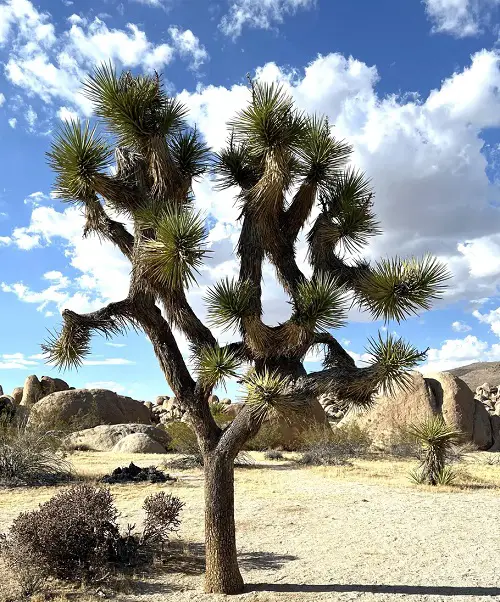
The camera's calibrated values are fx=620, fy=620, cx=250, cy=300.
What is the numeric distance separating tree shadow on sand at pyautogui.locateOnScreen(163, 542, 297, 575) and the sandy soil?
13 millimetres

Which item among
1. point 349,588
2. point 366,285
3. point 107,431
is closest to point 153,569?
point 349,588

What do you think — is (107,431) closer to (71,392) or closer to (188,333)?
(71,392)

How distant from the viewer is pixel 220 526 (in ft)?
22.0

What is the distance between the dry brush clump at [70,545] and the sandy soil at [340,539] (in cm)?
54

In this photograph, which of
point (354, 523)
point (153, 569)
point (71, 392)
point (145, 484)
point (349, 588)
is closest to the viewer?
point (349, 588)

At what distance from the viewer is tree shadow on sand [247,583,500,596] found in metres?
6.84

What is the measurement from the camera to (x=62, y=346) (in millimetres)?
7238

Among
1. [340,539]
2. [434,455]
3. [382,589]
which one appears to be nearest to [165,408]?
[434,455]

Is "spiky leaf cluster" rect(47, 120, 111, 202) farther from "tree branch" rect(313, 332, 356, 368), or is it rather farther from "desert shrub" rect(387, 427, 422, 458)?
"desert shrub" rect(387, 427, 422, 458)

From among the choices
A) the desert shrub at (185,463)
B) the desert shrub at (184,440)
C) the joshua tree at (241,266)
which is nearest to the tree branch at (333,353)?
the joshua tree at (241,266)

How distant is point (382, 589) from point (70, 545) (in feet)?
11.9

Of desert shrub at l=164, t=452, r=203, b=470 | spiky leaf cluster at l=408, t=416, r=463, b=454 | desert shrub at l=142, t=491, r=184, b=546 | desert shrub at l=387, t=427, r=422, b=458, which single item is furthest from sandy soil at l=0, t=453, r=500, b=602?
desert shrub at l=387, t=427, r=422, b=458

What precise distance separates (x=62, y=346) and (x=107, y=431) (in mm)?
17791

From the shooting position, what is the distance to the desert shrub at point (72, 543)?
7102 millimetres
